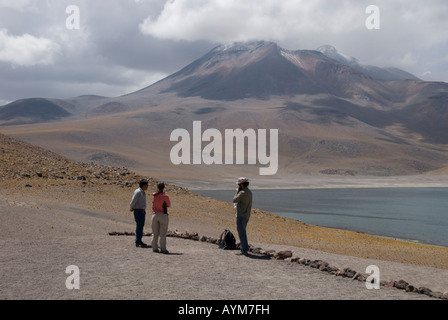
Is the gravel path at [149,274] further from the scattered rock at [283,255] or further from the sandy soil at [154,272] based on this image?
the scattered rock at [283,255]

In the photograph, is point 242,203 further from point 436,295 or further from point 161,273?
point 436,295

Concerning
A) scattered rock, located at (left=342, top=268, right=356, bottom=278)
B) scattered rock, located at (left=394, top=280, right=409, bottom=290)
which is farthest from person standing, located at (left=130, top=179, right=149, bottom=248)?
scattered rock, located at (left=394, top=280, right=409, bottom=290)

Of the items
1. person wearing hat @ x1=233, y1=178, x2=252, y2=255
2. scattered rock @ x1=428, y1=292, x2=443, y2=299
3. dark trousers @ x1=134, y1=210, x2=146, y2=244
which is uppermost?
person wearing hat @ x1=233, y1=178, x2=252, y2=255

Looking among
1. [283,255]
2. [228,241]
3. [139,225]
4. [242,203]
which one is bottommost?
[283,255]

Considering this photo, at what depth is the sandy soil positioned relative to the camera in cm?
843

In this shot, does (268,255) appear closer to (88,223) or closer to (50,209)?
(88,223)

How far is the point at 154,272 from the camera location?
9719 millimetres

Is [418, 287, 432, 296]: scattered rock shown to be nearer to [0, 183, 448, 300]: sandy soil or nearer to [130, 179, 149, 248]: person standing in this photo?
[0, 183, 448, 300]: sandy soil

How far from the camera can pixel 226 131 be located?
565 feet

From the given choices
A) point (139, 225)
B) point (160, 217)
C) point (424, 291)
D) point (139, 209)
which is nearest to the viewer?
point (424, 291)

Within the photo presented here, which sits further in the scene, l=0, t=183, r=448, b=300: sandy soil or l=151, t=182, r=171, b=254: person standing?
l=151, t=182, r=171, b=254: person standing

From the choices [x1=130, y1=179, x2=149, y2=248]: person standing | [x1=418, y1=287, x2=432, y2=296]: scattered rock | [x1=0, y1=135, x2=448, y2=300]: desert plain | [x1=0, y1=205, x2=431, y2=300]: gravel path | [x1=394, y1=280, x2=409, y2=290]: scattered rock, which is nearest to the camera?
[x1=0, y1=205, x2=431, y2=300]: gravel path

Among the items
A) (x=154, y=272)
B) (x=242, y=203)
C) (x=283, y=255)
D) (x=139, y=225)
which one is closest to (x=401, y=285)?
(x=283, y=255)
